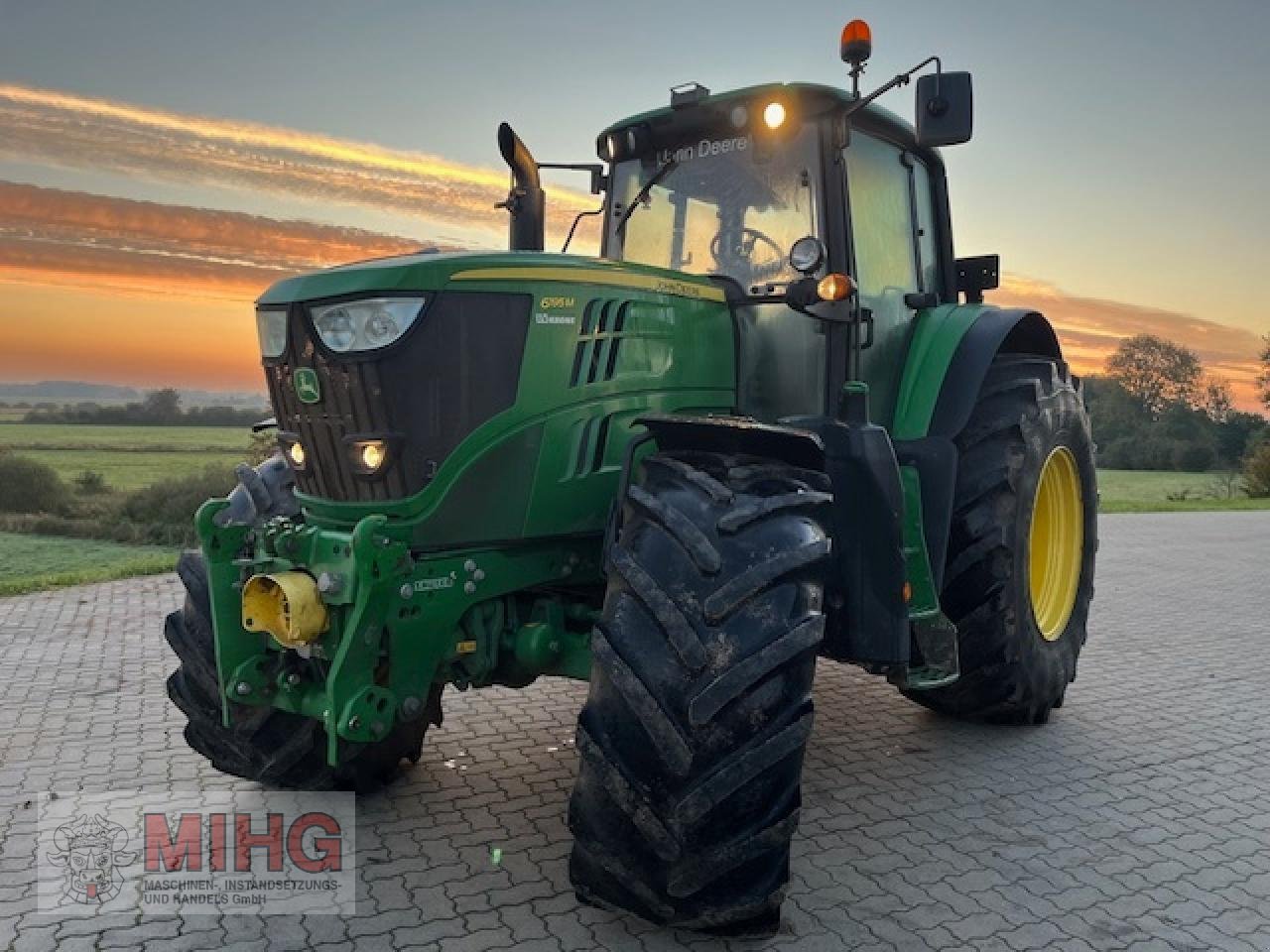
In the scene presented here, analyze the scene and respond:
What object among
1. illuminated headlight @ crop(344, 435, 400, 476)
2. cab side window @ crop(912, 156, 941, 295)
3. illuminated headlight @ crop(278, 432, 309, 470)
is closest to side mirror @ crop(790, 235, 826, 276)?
cab side window @ crop(912, 156, 941, 295)

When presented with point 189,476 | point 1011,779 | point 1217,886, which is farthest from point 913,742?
point 189,476

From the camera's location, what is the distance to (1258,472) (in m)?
28.4

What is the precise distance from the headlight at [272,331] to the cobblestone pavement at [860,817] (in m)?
1.85

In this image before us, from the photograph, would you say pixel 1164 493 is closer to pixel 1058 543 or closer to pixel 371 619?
pixel 1058 543

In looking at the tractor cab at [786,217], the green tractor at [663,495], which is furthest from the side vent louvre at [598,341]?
the tractor cab at [786,217]

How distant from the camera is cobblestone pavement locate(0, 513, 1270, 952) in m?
3.36

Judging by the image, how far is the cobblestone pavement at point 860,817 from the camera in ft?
11.0

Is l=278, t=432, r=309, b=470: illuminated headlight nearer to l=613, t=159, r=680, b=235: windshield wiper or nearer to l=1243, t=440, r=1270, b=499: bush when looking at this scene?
l=613, t=159, r=680, b=235: windshield wiper

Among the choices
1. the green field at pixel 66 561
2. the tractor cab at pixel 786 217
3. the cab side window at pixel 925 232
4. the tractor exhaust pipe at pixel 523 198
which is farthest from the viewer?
the green field at pixel 66 561

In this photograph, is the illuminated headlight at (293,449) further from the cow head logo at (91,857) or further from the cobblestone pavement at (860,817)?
the cow head logo at (91,857)

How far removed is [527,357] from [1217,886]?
3.02 m

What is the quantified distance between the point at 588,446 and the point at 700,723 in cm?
125

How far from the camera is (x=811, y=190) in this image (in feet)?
14.5

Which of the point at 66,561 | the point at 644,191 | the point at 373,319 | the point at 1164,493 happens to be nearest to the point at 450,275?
the point at 373,319
